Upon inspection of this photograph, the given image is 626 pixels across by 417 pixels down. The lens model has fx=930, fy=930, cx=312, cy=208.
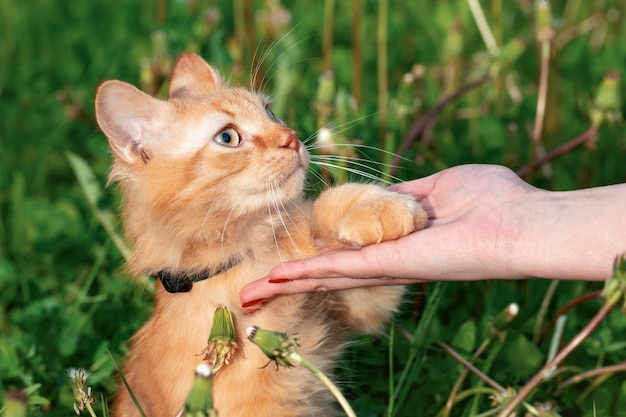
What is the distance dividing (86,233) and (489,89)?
1.99 metres

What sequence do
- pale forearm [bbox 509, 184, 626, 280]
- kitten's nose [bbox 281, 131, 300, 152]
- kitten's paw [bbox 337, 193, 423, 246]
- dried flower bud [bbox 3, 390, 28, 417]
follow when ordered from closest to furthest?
dried flower bud [bbox 3, 390, 28, 417]
pale forearm [bbox 509, 184, 626, 280]
kitten's paw [bbox 337, 193, 423, 246]
kitten's nose [bbox 281, 131, 300, 152]

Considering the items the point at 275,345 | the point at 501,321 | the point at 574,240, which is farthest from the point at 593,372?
the point at 275,345

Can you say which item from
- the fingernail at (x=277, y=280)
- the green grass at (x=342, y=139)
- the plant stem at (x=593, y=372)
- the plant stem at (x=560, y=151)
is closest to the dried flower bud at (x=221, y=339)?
the fingernail at (x=277, y=280)

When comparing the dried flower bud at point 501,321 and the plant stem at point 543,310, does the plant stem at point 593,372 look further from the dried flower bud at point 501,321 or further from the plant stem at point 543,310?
the plant stem at point 543,310

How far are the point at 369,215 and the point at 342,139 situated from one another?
3.52 ft

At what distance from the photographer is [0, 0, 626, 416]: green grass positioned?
9.30 feet

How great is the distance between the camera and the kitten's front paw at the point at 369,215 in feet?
7.35

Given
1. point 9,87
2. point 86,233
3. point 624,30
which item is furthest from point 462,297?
point 9,87

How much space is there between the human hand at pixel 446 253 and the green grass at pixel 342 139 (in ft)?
1.43

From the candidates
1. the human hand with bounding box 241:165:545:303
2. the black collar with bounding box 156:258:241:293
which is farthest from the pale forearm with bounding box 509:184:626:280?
the black collar with bounding box 156:258:241:293

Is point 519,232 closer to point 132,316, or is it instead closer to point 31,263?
point 132,316

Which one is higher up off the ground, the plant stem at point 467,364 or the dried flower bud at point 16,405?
the dried flower bud at point 16,405

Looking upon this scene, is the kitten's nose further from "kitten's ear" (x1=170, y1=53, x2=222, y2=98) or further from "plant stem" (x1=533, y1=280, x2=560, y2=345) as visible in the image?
"plant stem" (x1=533, y1=280, x2=560, y2=345)

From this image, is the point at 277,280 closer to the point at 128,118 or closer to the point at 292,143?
the point at 292,143
